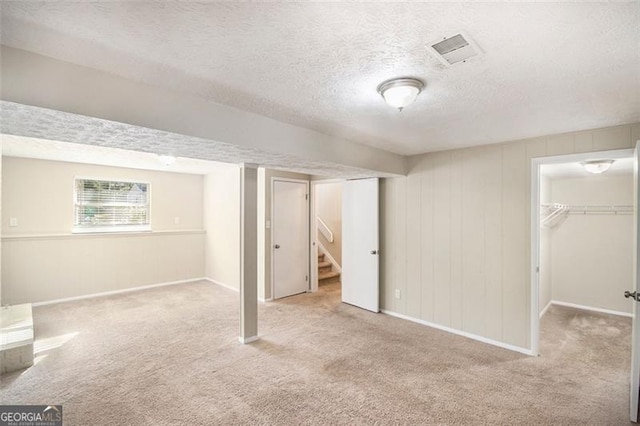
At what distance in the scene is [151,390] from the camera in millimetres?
2459

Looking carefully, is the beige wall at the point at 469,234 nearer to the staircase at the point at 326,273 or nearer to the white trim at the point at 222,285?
the staircase at the point at 326,273

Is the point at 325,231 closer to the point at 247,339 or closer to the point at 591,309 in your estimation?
the point at 247,339

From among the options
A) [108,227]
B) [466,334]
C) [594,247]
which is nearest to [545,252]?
[594,247]

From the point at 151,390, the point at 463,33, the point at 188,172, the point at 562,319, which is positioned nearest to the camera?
the point at 463,33

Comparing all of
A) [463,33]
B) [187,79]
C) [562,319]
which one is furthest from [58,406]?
[562,319]

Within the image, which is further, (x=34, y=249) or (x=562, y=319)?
(x=34, y=249)

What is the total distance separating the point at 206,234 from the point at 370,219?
3.83 meters

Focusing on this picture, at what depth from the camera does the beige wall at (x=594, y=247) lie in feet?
14.4

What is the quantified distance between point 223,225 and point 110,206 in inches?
81.5

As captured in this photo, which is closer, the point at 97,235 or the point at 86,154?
the point at 86,154

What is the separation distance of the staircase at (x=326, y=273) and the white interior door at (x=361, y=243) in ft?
4.59

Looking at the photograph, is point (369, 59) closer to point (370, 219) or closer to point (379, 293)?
point (370, 219)

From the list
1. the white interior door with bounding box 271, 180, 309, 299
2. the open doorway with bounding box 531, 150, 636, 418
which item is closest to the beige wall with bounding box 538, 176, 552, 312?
the open doorway with bounding box 531, 150, 636, 418

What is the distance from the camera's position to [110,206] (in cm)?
553
